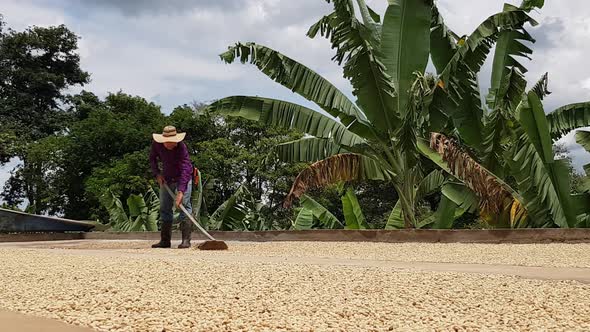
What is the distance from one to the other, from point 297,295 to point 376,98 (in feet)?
20.5

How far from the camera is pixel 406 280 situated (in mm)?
3623

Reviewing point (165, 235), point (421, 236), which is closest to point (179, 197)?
point (165, 235)

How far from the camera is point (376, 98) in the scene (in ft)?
29.3

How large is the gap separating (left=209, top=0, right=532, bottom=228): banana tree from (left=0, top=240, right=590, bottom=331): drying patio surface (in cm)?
437

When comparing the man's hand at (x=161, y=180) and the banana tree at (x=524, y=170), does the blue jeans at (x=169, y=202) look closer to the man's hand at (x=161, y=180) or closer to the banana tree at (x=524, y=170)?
the man's hand at (x=161, y=180)

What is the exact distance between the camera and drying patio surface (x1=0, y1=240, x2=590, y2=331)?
8.28 ft

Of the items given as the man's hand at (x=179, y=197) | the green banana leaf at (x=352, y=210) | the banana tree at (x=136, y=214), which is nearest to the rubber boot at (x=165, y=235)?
the man's hand at (x=179, y=197)

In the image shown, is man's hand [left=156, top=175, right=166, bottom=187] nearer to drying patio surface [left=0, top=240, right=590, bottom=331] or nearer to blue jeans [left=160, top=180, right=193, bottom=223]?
blue jeans [left=160, top=180, right=193, bottom=223]

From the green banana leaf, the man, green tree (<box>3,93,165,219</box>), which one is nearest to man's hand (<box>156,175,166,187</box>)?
the man

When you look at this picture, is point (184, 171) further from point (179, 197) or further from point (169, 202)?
point (169, 202)

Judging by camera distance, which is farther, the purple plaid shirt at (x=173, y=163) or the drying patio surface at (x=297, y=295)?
the purple plaid shirt at (x=173, y=163)

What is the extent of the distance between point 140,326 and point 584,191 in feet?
26.5

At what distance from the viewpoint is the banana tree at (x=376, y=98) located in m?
8.76

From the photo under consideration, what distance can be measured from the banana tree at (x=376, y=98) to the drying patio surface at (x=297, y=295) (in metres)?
4.37
